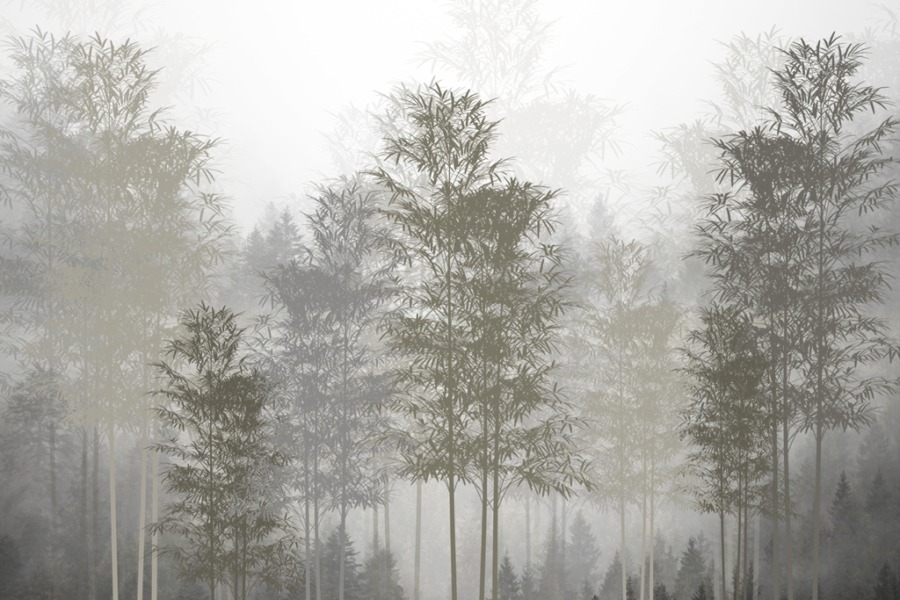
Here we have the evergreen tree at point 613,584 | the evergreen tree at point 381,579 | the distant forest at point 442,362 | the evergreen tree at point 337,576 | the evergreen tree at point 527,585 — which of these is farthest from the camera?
the evergreen tree at point 613,584

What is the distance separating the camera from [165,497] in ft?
50.8

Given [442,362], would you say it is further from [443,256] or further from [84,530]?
[84,530]

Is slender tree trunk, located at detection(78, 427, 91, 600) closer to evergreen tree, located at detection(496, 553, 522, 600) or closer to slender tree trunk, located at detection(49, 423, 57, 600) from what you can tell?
slender tree trunk, located at detection(49, 423, 57, 600)

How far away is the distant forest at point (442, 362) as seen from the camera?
7844mm

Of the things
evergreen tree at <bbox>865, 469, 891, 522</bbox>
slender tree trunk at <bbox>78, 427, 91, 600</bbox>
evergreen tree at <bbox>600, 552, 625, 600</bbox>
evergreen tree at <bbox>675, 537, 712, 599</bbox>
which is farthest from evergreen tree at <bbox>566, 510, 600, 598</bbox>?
slender tree trunk at <bbox>78, 427, 91, 600</bbox>

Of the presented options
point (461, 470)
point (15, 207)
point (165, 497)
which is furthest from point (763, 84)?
point (15, 207)

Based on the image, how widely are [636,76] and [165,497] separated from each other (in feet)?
69.4

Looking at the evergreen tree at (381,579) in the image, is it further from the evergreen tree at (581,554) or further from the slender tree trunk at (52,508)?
the slender tree trunk at (52,508)

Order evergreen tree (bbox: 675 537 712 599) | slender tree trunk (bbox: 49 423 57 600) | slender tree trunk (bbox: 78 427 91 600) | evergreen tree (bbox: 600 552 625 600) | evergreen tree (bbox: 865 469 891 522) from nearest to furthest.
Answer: slender tree trunk (bbox: 78 427 91 600) → slender tree trunk (bbox: 49 423 57 600) → evergreen tree (bbox: 865 469 891 522) → evergreen tree (bbox: 675 537 712 599) → evergreen tree (bbox: 600 552 625 600)

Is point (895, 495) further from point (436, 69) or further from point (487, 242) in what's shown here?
point (436, 69)

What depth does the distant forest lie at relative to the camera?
7844 mm

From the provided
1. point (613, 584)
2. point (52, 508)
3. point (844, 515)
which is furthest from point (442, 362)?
point (844, 515)

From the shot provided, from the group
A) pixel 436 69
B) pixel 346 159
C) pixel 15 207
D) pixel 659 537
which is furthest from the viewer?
pixel 436 69

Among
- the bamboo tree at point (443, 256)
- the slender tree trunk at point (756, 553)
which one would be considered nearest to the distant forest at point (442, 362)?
the bamboo tree at point (443, 256)
